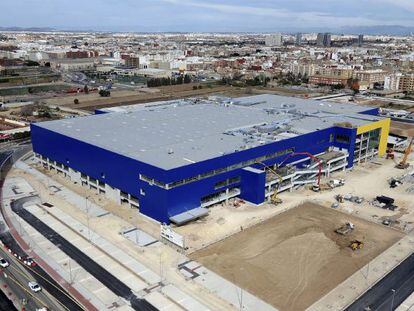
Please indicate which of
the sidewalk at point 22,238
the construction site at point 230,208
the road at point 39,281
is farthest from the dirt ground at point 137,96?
the road at point 39,281

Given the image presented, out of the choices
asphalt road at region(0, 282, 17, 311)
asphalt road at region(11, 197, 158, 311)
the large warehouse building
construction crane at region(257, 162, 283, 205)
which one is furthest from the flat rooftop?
asphalt road at region(0, 282, 17, 311)

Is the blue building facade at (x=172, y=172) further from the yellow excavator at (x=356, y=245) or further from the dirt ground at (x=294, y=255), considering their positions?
the yellow excavator at (x=356, y=245)

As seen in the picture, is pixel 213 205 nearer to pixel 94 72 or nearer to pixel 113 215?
pixel 113 215

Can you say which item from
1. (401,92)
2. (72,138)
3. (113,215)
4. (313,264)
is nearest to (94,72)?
(401,92)

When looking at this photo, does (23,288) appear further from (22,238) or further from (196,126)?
(196,126)

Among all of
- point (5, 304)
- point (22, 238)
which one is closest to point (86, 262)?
point (5, 304)

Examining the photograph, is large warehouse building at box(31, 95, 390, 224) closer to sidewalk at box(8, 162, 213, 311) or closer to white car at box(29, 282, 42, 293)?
sidewalk at box(8, 162, 213, 311)

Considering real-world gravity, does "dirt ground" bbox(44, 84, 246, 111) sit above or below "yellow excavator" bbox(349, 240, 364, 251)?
above
